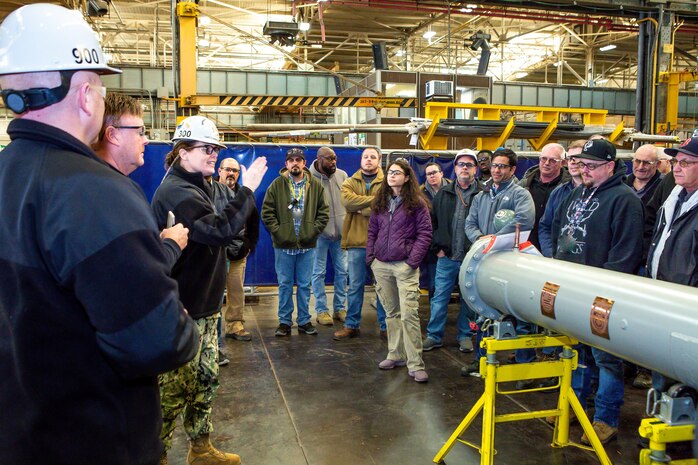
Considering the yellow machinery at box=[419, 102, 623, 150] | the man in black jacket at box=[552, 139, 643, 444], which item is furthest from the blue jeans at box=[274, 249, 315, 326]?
the man in black jacket at box=[552, 139, 643, 444]

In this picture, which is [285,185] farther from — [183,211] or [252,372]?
[183,211]

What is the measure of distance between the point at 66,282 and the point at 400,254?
11.7 ft

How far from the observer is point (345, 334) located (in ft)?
19.0

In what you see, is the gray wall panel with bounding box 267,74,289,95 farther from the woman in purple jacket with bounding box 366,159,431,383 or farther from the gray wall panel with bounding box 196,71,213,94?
the woman in purple jacket with bounding box 366,159,431,383

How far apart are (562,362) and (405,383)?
64.8 inches

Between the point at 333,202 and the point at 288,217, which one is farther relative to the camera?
the point at 333,202

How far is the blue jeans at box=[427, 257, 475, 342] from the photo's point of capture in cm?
539

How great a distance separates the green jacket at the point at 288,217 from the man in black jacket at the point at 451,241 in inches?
49.7

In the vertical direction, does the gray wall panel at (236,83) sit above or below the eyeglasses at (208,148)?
above

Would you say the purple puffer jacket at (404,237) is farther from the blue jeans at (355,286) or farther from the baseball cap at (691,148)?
the baseball cap at (691,148)

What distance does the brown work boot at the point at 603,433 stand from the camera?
11.4ft

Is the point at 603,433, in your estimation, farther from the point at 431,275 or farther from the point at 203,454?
the point at 431,275

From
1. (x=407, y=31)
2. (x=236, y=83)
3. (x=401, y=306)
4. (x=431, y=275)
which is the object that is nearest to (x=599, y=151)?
(x=401, y=306)

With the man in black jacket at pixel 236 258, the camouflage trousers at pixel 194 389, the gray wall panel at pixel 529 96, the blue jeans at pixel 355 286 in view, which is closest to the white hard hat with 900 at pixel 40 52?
the camouflage trousers at pixel 194 389
